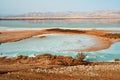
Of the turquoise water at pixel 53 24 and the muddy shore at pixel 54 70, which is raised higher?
the muddy shore at pixel 54 70

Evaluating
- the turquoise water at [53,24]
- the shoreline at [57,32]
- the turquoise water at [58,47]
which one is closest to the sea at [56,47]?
the turquoise water at [58,47]

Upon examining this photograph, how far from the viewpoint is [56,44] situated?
17312 mm

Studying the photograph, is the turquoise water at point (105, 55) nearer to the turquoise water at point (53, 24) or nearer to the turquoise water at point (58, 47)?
the turquoise water at point (58, 47)

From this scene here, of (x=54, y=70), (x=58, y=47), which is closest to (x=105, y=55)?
(x=58, y=47)

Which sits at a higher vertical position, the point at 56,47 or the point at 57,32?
the point at 57,32

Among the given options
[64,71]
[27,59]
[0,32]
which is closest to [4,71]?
[64,71]

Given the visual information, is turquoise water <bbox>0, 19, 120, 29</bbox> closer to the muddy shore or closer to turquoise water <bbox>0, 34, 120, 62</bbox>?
turquoise water <bbox>0, 34, 120, 62</bbox>

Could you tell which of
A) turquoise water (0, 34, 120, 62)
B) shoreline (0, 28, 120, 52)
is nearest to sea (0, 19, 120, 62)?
turquoise water (0, 34, 120, 62)

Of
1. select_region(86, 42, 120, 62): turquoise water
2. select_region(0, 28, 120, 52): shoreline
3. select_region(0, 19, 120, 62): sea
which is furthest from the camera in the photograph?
select_region(0, 28, 120, 52): shoreline

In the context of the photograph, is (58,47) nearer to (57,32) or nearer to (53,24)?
(57,32)

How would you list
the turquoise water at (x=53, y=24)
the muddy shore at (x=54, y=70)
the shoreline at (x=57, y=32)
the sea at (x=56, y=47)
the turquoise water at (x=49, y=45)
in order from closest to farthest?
the muddy shore at (x=54, y=70) → the sea at (x=56, y=47) → the turquoise water at (x=49, y=45) → the shoreline at (x=57, y=32) → the turquoise water at (x=53, y=24)

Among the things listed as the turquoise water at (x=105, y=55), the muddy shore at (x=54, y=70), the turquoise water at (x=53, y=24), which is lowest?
the turquoise water at (x=53, y=24)

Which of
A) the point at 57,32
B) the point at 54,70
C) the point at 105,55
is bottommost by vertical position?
the point at 105,55

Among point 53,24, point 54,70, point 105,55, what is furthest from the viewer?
point 53,24
